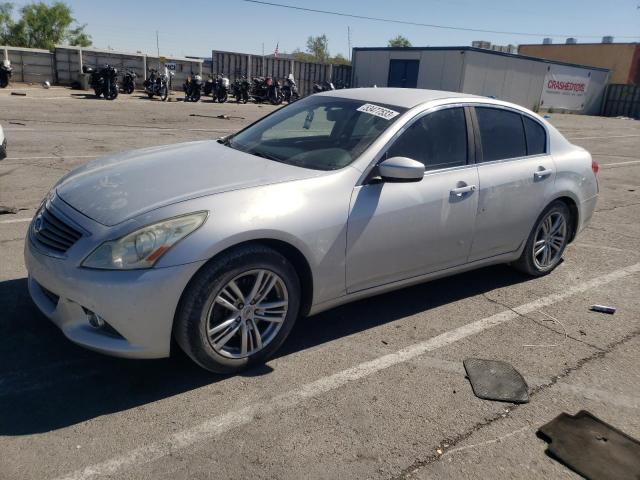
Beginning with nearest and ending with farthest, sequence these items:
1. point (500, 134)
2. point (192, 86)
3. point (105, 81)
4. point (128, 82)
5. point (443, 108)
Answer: point (443, 108)
point (500, 134)
point (105, 81)
point (192, 86)
point (128, 82)

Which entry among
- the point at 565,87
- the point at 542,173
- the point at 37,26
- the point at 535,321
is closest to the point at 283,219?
the point at 535,321

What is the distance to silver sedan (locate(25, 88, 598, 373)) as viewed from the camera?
285 centimetres

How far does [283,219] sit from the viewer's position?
3.15 meters

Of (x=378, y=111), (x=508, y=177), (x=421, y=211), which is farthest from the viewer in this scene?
(x=508, y=177)

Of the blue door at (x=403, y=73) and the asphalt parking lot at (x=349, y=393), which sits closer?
the asphalt parking lot at (x=349, y=393)

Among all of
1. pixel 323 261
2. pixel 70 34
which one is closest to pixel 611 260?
pixel 323 261

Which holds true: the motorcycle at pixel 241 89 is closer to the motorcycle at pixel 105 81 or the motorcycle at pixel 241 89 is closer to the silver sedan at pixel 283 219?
the motorcycle at pixel 105 81

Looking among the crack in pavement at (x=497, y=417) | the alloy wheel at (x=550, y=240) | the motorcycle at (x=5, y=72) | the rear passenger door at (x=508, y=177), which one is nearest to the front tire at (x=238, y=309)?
the crack in pavement at (x=497, y=417)

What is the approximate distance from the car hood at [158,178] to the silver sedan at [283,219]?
0.05 feet

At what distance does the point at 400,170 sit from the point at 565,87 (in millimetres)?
39031

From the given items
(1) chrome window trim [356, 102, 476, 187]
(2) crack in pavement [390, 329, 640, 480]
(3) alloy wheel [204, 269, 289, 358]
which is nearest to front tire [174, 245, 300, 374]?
(3) alloy wheel [204, 269, 289, 358]

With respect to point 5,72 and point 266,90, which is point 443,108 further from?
point 266,90

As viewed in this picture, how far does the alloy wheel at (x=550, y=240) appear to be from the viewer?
4965 mm

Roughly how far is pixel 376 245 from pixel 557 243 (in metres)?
2.46
